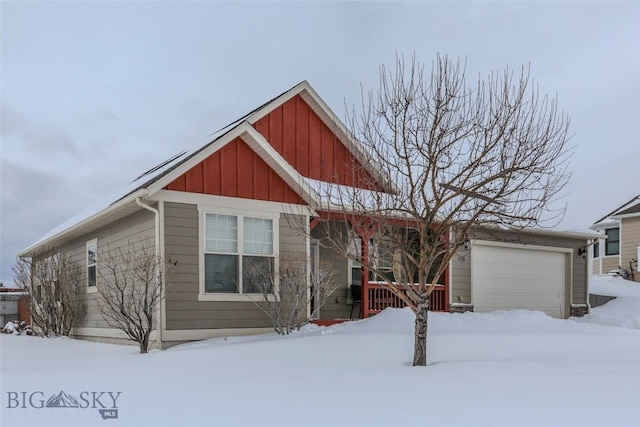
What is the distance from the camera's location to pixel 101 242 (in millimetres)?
12055

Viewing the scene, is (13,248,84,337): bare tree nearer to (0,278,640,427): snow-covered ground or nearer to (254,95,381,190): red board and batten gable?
(0,278,640,427): snow-covered ground

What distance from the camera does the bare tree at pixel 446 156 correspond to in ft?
21.2

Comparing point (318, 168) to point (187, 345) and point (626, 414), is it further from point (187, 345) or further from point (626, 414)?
point (626, 414)

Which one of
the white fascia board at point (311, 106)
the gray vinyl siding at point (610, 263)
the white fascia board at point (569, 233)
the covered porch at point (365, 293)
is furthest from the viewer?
the gray vinyl siding at point (610, 263)

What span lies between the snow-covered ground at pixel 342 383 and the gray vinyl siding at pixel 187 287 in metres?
0.85

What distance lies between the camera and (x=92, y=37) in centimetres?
1251

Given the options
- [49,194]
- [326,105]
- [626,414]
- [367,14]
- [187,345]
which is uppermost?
[367,14]

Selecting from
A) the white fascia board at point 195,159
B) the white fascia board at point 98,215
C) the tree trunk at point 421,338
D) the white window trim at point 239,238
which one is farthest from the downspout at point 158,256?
the tree trunk at point 421,338

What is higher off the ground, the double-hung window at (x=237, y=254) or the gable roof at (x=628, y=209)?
the gable roof at (x=628, y=209)

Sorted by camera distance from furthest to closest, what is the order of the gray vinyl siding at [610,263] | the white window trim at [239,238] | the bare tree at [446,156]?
1. the gray vinyl siding at [610,263]
2. the white window trim at [239,238]
3. the bare tree at [446,156]

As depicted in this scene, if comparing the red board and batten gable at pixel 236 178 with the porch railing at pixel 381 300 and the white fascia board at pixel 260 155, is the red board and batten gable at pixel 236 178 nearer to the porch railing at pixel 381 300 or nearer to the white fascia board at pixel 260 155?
the white fascia board at pixel 260 155

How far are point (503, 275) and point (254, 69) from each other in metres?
9.68

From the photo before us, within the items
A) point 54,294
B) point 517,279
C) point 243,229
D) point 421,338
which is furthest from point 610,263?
point 54,294

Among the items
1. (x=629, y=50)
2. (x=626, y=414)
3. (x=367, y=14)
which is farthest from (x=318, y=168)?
(x=626, y=414)
